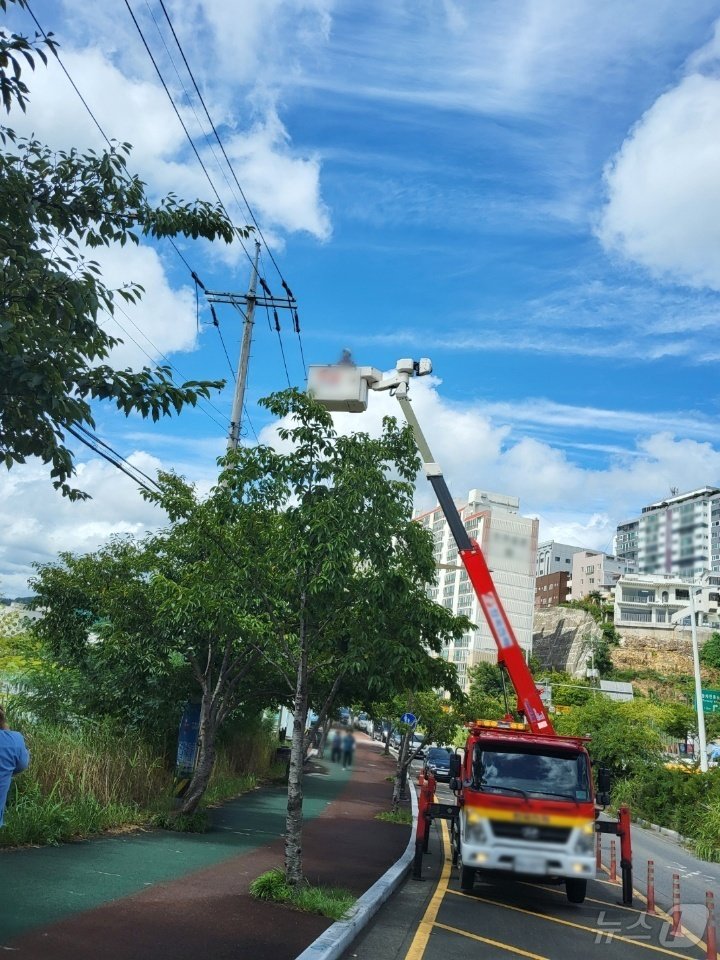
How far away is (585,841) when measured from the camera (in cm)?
1116

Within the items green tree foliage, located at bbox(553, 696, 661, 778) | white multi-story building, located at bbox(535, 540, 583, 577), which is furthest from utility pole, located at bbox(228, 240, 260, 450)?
white multi-story building, located at bbox(535, 540, 583, 577)

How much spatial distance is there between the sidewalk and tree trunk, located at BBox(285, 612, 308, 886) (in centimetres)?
53

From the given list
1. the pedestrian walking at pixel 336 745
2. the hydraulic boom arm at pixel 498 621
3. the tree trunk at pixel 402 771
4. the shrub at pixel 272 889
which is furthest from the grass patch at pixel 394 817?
the shrub at pixel 272 889

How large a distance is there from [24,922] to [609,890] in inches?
392

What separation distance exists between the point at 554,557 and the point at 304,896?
536ft

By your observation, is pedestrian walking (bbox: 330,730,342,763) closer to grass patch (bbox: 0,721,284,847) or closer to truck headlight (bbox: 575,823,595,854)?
grass patch (bbox: 0,721,284,847)

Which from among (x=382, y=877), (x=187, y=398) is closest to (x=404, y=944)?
(x=382, y=877)

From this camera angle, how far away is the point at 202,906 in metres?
8.80

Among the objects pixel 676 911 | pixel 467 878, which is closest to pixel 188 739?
pixel 467 878

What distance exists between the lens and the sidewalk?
706cm

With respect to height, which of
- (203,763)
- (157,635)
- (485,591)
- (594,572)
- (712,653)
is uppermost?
(594,572)

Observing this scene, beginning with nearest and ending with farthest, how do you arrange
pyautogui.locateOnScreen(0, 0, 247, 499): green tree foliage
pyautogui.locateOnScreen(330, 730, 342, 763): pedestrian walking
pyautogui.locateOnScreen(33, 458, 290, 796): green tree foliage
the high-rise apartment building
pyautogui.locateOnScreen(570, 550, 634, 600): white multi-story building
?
pyautogui.locateOnScreen(0, 0, 247, 499): green tree foliage → pyautogui.locateOnScreen(330, 730, 342, 763): pedestrian walking → pyautogui.locateOnScreen(33, 458, 290, 796): green tree foliage → the high-rise apartment building → pyautogui.locateOnScreen(570, 550, 634, 600): white multi-story building

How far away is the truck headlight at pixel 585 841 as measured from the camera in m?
11.1

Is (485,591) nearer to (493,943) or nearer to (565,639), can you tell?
(493,943)
